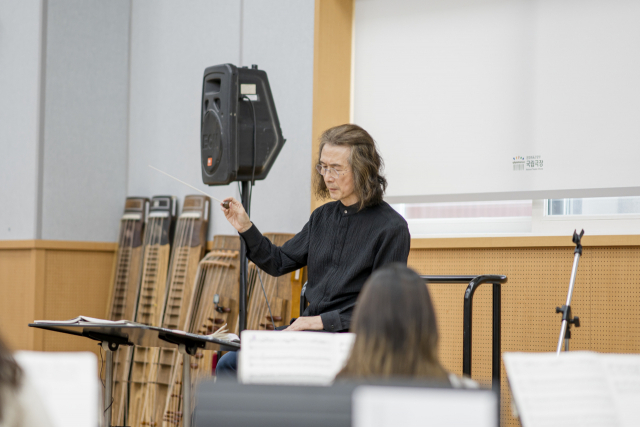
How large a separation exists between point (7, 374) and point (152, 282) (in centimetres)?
310

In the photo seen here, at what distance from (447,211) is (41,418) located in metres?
2.80

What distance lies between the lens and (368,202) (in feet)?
8.28

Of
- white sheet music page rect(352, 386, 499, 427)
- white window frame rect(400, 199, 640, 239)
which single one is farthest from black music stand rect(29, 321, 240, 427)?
white window frame rect(400, 199, 640, 239)

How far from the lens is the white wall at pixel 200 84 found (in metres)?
3.85

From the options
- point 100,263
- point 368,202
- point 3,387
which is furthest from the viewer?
point 100,263

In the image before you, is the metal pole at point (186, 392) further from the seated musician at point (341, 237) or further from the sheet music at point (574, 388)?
the sheet music at point (574, 388)

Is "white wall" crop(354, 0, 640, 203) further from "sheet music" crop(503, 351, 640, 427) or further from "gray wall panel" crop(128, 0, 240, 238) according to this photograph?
"sheet music" crop(503, 351, 640, 427)

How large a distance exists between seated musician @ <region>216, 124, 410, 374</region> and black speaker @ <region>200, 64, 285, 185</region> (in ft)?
1.72

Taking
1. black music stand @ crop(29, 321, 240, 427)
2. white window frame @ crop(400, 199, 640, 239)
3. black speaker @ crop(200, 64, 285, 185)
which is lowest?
black music stand @ crop(29, 321, 240, 427)

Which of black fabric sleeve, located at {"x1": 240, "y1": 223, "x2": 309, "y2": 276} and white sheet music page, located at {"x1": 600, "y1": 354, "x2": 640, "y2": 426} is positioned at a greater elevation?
black fabric sleeve, located at {"x1": 240, "y1": 223, "x2": 309, "y2": 276}

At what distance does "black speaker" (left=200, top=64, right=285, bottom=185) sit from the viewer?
123 inches

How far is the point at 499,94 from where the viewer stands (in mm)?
3471

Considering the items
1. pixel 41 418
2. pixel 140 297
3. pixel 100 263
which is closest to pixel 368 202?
pixel 41 418

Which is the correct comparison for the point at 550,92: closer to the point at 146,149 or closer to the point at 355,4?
the point at 355,4
